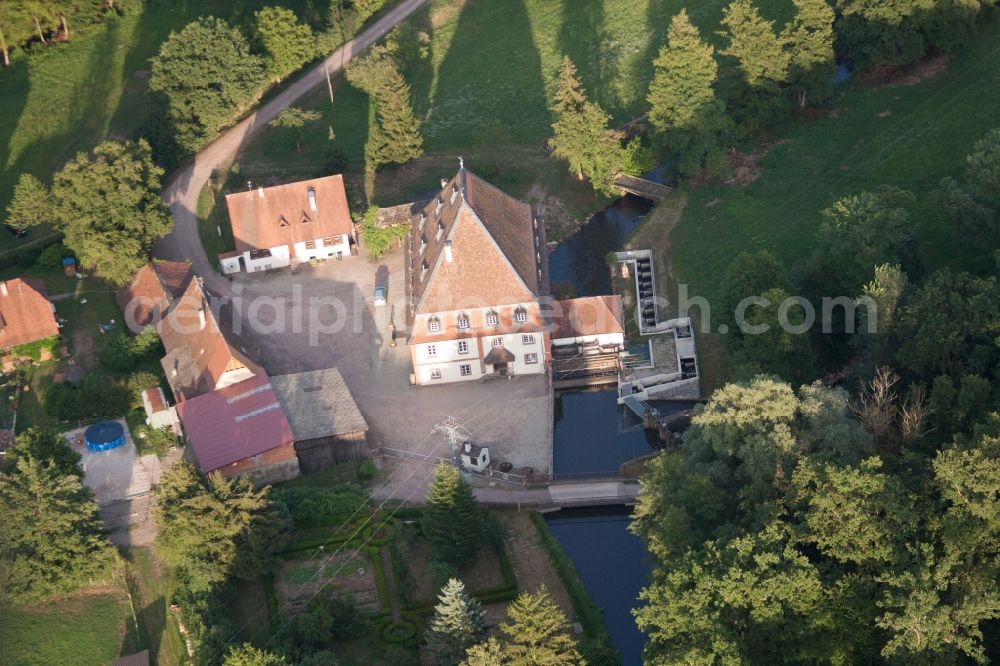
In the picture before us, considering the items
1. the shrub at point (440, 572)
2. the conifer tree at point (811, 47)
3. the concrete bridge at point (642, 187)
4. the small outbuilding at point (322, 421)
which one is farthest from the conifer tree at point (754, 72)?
the shrub at point (440, 572)

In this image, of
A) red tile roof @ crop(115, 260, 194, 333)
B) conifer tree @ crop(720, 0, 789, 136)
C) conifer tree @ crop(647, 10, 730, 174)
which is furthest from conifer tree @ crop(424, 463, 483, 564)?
conifer tree @ crop(720, 0, 789, 136)

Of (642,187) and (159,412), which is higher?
(642,187)

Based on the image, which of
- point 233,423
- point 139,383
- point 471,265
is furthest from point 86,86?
point 233,423

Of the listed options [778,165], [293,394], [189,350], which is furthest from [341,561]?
[778,165]

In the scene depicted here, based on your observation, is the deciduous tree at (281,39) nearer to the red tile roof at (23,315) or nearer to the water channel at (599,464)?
the water channel at (599,464)

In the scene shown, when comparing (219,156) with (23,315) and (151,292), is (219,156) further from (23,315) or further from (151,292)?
(23,315)

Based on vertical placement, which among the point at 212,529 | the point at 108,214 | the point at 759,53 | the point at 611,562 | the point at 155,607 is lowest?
the point at 611,562
